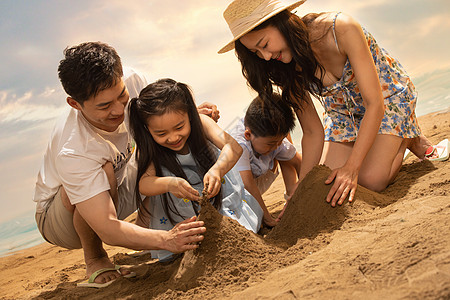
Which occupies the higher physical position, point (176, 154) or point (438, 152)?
point (176, 154)

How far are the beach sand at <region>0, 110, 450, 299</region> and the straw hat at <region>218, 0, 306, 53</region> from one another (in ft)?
3.61

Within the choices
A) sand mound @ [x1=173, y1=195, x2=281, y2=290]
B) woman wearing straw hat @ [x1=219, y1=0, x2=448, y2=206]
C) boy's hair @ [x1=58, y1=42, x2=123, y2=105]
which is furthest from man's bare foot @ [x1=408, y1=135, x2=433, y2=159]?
boy's hair @ [x1=58, y1=42, x2=123, y2=105]

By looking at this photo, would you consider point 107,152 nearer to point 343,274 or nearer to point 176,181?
point 176,181

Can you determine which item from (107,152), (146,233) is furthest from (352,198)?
(107,152)

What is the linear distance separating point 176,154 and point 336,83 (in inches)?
56.2

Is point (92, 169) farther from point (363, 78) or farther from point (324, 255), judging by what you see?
point (363, 78)

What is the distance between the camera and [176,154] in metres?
2.96

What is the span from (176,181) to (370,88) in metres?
1.50

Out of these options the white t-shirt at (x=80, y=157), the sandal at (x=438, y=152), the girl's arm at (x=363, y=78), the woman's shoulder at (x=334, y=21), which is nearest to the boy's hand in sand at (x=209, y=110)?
the white t-shirt at (x=80, y=157)

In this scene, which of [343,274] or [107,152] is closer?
[343,274]

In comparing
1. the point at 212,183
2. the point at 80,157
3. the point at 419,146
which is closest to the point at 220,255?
the point at 212,183

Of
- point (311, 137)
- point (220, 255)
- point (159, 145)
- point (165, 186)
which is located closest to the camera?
point (220, 255)

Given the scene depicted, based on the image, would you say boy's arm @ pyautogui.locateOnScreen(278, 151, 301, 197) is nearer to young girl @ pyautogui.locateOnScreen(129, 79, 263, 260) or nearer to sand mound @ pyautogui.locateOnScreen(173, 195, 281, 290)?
young girl @ pyautogui.locateOnScreen(129, 79, 263, 260)

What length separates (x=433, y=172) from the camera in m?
2.97
